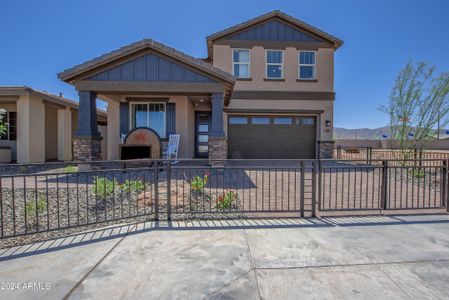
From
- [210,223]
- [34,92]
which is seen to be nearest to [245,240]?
[210,223]

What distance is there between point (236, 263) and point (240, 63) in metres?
13.8

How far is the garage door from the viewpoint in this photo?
49.8 feet

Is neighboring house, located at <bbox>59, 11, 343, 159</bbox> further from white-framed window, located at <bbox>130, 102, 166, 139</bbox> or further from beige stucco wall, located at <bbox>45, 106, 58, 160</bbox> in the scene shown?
beige stucco wall, located at <bbox>45, 106, 58, 160</bbox>

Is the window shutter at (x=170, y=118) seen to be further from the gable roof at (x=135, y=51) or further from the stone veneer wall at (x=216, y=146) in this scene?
the stone veneer wall at (x=216, y=146)

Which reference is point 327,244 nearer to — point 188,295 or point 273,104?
point 188,295

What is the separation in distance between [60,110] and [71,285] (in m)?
15.3

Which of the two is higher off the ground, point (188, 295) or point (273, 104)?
point (273, 104)

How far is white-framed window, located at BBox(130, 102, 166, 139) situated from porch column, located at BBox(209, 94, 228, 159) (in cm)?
347

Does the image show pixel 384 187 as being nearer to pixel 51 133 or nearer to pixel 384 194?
pixel 384 194

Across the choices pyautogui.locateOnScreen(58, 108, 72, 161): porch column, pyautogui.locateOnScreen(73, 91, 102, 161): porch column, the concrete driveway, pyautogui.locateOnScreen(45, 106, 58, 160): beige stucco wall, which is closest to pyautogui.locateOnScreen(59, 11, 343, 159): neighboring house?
pyautogui.locateOnScreen(73, 91, 102, 161): porch column

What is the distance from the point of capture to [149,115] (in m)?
12.3

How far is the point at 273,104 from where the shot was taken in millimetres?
15117

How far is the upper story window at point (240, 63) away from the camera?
1530 centimetres

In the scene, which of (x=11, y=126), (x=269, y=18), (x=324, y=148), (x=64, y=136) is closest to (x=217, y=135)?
(x=324, y=148)
